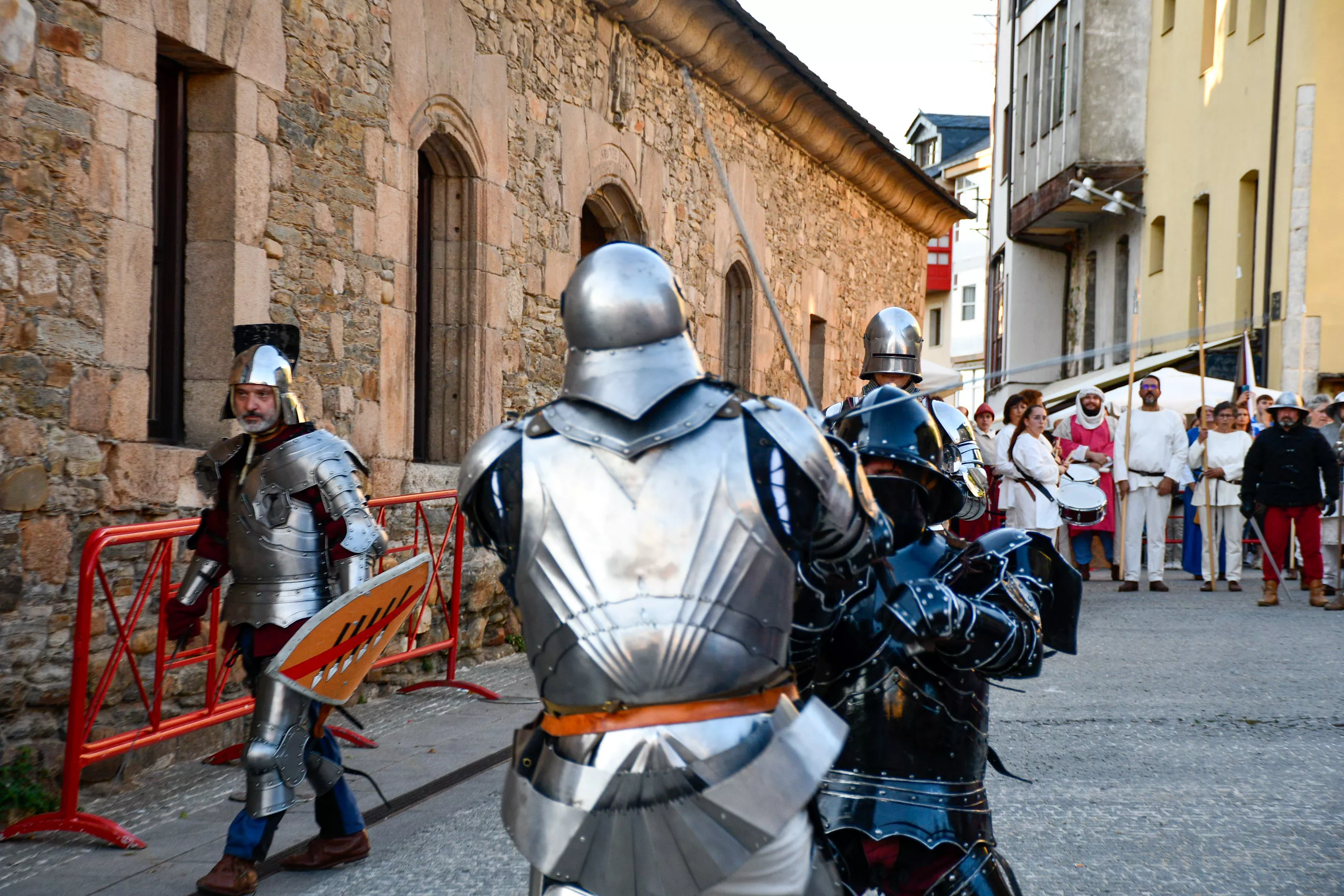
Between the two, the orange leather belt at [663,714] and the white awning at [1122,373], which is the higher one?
the white awning at [1122,373]

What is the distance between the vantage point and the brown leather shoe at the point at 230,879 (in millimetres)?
4223

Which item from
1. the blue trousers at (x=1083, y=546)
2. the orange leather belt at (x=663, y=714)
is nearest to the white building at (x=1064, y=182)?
the blue trousers at (x=1083, y=546)

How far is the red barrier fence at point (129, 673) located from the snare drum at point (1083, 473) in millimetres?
6722

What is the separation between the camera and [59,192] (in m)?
5.43

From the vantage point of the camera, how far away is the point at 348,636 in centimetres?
445

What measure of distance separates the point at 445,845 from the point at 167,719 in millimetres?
1395

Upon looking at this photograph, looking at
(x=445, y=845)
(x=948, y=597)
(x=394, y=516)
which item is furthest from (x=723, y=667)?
(x=394, y=516)

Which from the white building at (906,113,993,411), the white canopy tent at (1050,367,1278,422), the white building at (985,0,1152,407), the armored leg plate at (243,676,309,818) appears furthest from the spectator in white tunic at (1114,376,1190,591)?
the white building at (906,113,993,411)

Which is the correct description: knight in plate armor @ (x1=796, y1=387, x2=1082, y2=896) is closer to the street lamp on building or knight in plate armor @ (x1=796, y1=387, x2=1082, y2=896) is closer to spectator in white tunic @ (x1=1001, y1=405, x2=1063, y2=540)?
spectator in white tunic @ (x1=1001, y1=405, x2=1063, y2=540)

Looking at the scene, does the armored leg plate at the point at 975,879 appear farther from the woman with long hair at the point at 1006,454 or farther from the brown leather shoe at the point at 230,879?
the woman with long hair at the point at 1006,454

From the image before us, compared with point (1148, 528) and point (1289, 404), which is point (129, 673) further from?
point (1148, 528)

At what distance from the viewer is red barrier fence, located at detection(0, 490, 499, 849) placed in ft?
15.6

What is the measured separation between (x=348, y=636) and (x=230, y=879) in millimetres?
767

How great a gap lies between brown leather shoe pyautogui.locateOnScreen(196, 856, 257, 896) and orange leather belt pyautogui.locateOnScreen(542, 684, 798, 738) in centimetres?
226
